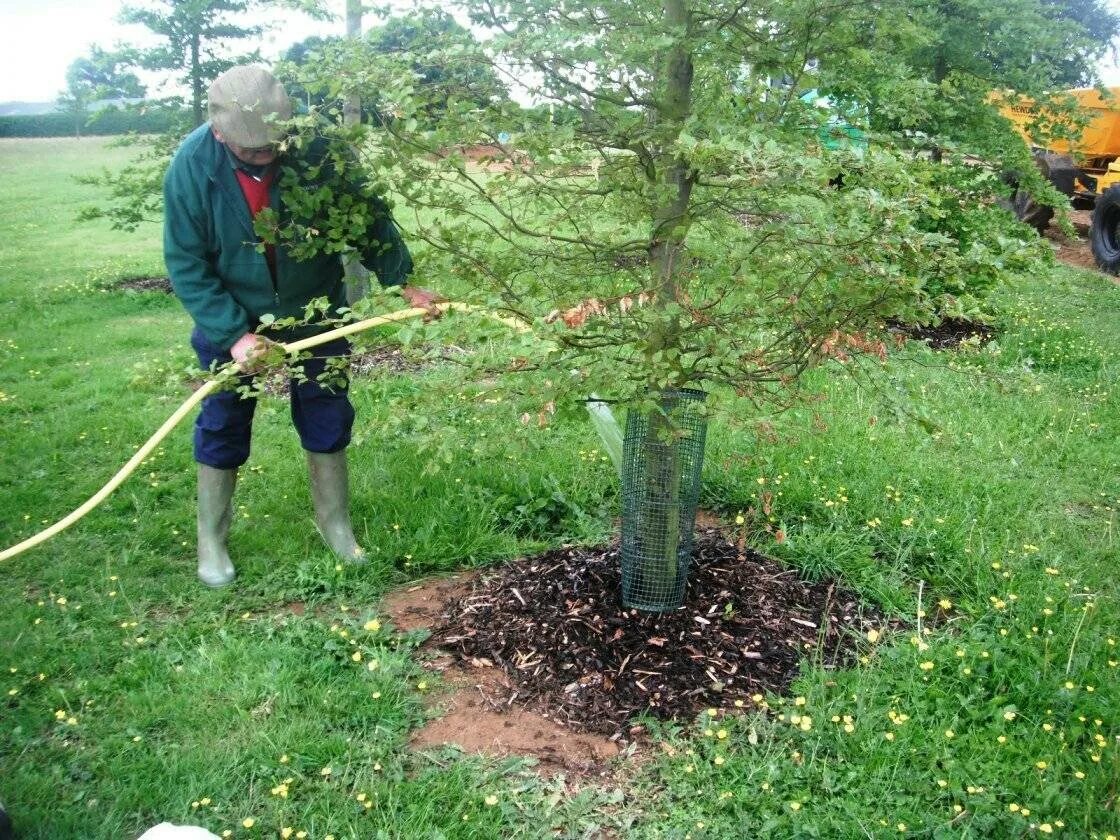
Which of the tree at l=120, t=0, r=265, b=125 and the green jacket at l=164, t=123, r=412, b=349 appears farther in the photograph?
the tree at l=120, t=0, r=265, b=125

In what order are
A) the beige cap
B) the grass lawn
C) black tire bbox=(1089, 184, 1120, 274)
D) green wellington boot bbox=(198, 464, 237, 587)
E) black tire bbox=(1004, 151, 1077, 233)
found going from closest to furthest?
1. the grass lawn
2. the beige cap
3. green wellington boot bbox=(198, 464, 237, 587)
4. black tire bbox=(1089, 184, 1120, 274)
5. black tire bbox=(1004, 151, 1077, 233)

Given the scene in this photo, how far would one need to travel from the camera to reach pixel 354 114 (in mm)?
5234

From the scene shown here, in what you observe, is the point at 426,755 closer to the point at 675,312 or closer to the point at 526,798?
the point at 526,798

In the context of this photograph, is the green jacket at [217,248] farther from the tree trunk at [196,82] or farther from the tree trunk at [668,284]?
the tree trunk at [196,82]

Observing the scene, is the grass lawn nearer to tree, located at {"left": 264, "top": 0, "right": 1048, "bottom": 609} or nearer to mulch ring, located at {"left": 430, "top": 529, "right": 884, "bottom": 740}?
mulch ring, located at {"left": 430, "top": 529, "right": 884, "bottom": 740}

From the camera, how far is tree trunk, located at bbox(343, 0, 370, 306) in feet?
9.05

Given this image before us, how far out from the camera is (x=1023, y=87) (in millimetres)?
3723

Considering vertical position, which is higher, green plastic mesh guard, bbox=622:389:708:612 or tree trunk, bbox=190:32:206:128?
tree trunk, bbox=190:32:206:128

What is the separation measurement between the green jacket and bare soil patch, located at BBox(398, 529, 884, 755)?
1.32m

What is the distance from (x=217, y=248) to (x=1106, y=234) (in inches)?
430

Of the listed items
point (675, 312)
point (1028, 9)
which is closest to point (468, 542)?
point (675, 312)

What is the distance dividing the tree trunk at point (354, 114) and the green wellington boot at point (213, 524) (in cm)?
98

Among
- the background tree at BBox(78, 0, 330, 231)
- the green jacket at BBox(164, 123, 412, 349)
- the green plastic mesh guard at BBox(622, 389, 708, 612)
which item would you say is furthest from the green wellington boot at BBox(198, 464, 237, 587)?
the background tree at BBox(78, 0, 330, 231)

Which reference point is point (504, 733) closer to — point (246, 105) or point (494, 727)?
point (494, 727)
